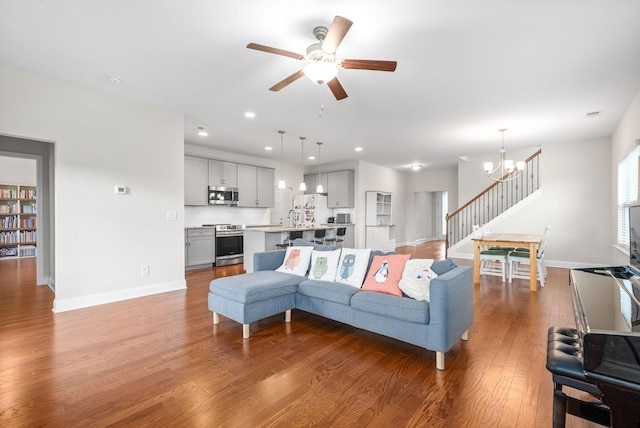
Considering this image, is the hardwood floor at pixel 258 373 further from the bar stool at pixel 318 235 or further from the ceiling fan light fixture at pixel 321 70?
the bar stool at pixel 318 235

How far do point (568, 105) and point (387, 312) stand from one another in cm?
411

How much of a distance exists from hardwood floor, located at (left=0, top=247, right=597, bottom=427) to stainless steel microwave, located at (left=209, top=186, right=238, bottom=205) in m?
3.55

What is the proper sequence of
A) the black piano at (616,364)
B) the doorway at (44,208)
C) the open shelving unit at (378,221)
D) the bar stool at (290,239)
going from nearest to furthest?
the black piano at (616,364)
the doorway at (44,208)
the bar stool at (290,239)
the open shelving unit at (378,221)

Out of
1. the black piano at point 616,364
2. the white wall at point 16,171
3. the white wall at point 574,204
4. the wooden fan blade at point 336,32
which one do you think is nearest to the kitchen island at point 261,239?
the wooden fan blade at point 336,32

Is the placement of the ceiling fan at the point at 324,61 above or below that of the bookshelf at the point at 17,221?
above

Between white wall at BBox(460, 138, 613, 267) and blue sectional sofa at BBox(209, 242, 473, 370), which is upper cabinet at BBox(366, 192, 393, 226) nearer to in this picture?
white wall at BBox(460, 138, 613, 267)

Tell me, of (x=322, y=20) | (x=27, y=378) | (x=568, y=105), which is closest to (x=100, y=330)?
(x=27, y=378)

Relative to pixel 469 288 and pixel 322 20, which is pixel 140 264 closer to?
pixel 322 20

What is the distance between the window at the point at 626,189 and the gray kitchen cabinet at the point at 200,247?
7.02 m

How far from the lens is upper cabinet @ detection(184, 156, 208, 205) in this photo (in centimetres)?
627

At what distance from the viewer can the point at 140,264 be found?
13.5 feet

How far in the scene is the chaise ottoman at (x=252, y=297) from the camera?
2.75 m

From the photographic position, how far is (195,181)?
6.40 m

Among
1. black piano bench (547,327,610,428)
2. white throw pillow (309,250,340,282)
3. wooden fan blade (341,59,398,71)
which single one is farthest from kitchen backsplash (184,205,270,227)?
black piano bench (547,327,610,428)
